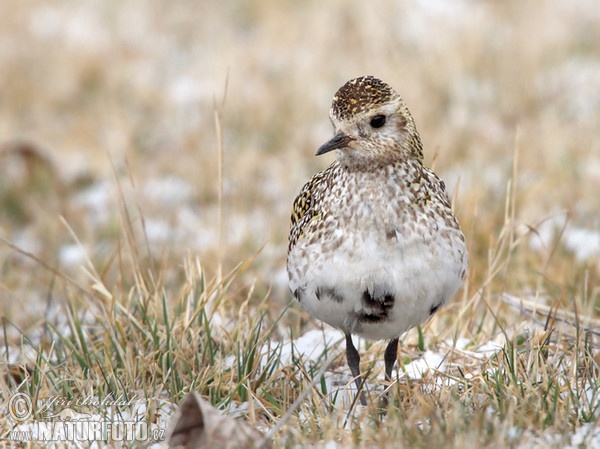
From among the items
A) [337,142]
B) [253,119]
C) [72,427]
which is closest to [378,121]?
[337,142]

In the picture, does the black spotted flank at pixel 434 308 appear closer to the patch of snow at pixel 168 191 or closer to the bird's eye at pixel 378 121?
the bird's eye at pixel 378 121

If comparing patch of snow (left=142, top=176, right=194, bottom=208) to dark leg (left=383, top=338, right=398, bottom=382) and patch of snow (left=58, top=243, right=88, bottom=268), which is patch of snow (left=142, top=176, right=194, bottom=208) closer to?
patch of snow (left=58, top=243, right=88, bottom=268)

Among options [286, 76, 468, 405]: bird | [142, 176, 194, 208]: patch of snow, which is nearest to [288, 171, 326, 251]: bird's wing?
[286, 76, 468, 405]: bird

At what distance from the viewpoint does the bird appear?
3463 millimetres

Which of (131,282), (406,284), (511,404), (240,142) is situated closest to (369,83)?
(406,284)

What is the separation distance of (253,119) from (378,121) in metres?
5.17

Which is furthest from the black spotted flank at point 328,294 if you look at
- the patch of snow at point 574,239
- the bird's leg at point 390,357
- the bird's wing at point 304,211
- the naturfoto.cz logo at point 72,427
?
the patch of snow at point 574,239

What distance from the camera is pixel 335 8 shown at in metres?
10.8

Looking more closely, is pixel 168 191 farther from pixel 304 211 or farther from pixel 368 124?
pixel 368 124

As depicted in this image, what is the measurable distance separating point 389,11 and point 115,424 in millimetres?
8274

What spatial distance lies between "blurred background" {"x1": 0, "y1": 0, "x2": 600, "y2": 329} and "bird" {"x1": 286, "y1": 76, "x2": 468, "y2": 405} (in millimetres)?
1285

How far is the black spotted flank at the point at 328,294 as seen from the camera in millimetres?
3500

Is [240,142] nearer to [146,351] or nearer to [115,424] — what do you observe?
[146,351]

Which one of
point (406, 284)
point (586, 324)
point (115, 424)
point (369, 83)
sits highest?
point (369, 83)
